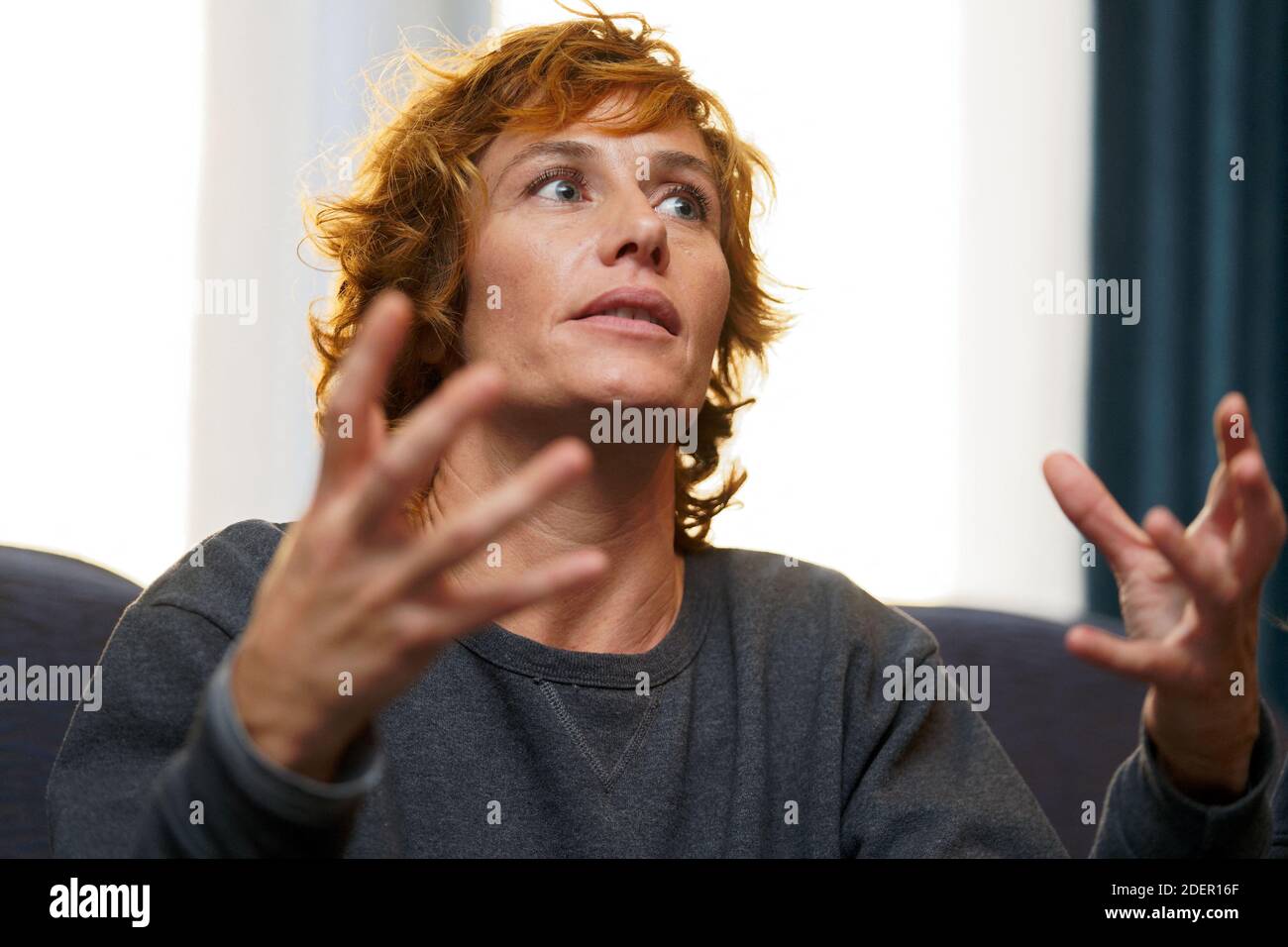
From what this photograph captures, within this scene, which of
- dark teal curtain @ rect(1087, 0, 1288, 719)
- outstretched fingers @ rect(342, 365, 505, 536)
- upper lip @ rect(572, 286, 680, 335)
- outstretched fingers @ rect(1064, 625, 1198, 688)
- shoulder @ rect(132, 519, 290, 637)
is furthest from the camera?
dark teal curtain @ rect(1087, 0, 1288, 719)

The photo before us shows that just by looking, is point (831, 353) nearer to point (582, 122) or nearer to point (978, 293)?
point (978, 293)

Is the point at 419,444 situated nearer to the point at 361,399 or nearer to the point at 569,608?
the point at 361,399

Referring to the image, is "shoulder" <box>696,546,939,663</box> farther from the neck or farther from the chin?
the chin

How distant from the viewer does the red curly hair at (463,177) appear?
1191 millimetres

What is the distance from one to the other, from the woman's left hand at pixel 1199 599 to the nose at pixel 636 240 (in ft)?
1.40

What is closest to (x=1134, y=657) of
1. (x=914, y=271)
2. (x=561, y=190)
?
(x=561, y=190)

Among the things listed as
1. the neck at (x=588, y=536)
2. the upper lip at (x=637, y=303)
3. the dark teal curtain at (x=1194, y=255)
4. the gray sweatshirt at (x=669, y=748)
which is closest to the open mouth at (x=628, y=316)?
the upper lip at (x=637, y=303)

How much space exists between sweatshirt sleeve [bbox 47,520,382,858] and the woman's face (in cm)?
28

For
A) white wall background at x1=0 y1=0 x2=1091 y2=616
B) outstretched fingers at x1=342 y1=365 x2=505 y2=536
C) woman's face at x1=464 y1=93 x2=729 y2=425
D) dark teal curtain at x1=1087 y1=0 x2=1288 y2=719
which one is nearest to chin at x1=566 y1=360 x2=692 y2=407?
woman's face at x1=464 y1=93 x2=729 y2=425

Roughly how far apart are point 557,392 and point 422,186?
1.06ft

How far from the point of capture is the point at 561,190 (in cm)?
114

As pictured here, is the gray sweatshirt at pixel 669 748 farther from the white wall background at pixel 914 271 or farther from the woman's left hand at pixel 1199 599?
the white wall background at pixel 914 271

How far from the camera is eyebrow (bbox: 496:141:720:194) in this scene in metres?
1.14

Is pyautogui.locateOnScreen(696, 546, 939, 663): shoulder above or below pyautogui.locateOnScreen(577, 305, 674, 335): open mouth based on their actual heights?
below
